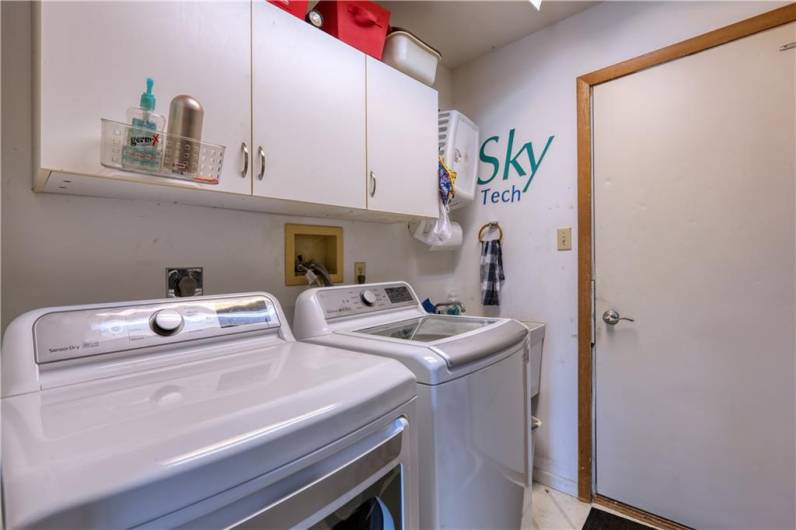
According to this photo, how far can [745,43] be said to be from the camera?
1.45 meters

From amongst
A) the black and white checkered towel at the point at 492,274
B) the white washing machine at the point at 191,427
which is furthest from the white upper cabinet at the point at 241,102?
the black and white checkered towel at the point at 492,274

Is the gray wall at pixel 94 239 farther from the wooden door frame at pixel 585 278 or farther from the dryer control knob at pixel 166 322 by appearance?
the wooden door frame at pixel 585 278

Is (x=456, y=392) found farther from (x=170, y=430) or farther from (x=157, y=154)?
(x=157, y=154)

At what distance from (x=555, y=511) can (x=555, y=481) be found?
0.63ft

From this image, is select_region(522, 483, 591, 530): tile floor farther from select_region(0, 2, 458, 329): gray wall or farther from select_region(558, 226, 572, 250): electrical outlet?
select_region(0, 2, 458, 329): gray wall

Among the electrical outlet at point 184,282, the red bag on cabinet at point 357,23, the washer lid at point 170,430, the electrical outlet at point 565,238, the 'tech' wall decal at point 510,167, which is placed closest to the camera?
the washer lid at point 170,430

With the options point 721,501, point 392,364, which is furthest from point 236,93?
point 721,501

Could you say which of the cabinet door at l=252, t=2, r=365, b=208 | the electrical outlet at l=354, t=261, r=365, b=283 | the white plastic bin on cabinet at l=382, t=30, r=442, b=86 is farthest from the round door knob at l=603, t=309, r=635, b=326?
the white plastic bin on cabinet at l=382, t=30, r=442, b=86

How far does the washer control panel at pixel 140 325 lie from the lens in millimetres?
795

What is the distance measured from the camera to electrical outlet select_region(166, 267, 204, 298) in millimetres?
1185

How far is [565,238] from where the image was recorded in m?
1.92

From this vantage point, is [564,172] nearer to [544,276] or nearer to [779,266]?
[544,276]

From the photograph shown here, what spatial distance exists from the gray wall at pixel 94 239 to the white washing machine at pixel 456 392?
0.31 metres

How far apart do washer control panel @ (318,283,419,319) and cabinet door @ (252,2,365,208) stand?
1.16 feet
